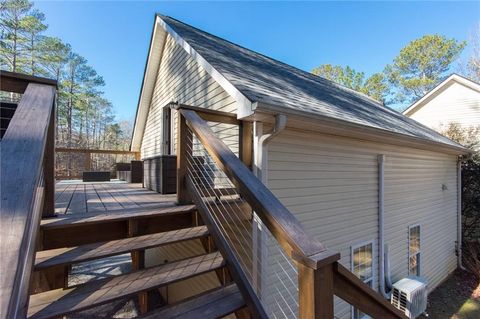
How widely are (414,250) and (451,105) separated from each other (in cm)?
1024

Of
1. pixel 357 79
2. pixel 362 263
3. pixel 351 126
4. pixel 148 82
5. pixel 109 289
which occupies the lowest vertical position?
pixel 362 263

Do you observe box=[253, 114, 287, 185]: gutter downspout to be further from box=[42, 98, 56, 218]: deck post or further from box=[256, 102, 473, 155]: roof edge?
box=[42, 98, 56, 218]: deck post

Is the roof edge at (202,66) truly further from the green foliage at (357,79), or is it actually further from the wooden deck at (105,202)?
the green foliage at (357,79)

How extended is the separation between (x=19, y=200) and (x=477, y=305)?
28.9 ft

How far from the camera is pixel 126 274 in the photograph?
181 cm

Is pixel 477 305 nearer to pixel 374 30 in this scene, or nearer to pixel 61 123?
pixel 374 30

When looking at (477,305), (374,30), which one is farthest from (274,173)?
(374,30)

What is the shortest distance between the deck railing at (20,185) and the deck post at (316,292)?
100 cm

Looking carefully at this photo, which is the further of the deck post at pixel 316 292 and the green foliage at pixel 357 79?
the green foliage at pixel 357 79

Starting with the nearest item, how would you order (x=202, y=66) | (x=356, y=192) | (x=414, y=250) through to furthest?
(x=202, y=66), (x=356, y=192), (x=414, y=250)

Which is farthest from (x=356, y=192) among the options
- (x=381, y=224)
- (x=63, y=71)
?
(x=63, y=71)

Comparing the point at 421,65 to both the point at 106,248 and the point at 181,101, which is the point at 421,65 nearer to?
the point at 181,101

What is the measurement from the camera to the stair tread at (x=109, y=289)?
140 cm

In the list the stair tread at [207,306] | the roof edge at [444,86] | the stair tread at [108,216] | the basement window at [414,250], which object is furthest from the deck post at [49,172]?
the roof edge at [444,86]
